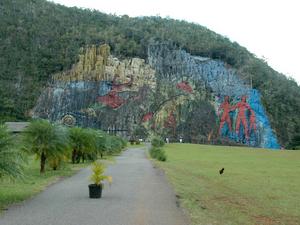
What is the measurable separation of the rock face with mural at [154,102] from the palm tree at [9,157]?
96.2m

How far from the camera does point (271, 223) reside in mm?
14734

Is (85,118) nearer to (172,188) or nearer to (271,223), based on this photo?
(172,188)

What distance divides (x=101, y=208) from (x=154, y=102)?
100687 millimetres

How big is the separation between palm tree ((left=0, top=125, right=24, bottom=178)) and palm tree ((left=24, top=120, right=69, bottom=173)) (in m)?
11.9

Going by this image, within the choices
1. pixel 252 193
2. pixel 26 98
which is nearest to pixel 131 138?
pixel 26 98

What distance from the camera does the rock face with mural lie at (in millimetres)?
114750

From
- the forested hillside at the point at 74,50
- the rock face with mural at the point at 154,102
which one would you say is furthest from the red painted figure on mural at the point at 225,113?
the forested hillside at the point at 74,50

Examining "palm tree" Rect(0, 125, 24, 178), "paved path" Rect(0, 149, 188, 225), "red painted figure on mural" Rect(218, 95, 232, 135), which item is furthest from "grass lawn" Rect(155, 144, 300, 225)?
"red painted figure on mural" Rect(218, 95, 232, 135)

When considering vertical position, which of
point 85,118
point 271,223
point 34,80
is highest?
point 34,80

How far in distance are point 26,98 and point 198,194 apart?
100627mm

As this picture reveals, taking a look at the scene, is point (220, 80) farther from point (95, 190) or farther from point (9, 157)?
point (9, 157)

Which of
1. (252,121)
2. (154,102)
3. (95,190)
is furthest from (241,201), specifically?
(252,121)

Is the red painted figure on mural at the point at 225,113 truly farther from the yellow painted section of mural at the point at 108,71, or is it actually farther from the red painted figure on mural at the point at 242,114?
the yellow painted section of mural at the point at 108,71

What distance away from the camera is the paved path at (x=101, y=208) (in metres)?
13.2
